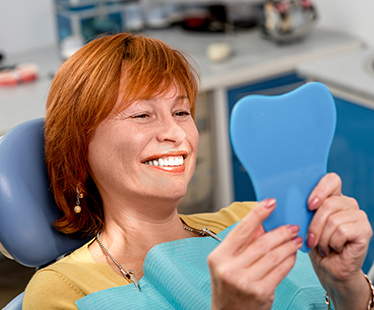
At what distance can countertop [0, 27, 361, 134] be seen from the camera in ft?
6.62

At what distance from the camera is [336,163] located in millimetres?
2139

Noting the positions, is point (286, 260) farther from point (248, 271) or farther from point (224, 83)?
point (224, 83)

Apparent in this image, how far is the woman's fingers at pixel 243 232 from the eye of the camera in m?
0.74

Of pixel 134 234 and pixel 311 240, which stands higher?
pixel 311 240

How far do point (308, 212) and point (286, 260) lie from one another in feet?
0.37

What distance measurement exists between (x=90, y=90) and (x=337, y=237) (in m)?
0.56

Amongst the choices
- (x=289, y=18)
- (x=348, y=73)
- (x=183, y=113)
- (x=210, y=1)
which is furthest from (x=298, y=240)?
(x=210, y=1)

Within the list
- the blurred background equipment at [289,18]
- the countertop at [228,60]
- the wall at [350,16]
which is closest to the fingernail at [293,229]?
the countertop at [228,60]

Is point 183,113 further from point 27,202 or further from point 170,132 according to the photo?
point 27,202

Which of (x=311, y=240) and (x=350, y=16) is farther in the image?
(x=350, y=16)

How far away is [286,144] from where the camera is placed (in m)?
0.82

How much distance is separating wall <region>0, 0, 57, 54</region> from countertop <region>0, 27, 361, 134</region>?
8cm

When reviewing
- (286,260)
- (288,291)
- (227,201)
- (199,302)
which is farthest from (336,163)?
(286,260)

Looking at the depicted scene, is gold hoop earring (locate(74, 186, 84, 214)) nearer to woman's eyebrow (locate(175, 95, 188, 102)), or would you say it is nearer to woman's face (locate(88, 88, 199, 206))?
woman's face (locate(88, 88, 199, 206))
